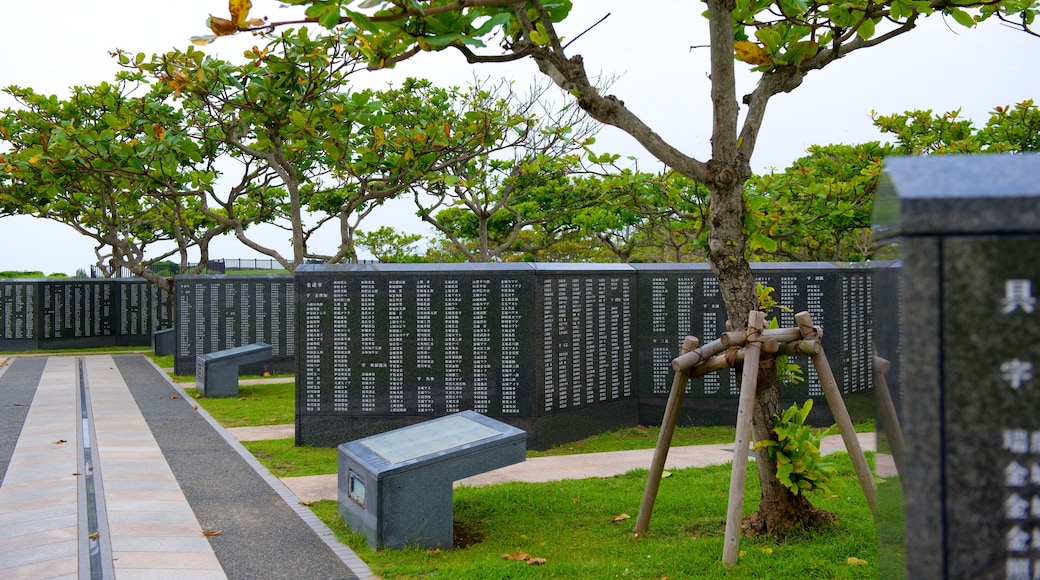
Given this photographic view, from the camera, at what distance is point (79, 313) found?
24.0m

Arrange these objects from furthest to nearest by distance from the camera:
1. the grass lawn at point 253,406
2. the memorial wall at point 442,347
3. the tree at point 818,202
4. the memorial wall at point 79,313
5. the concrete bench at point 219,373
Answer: the memorial wall at point 79,313 → the concrete bench at point 219,373 → the grass lawn at point 253,406 → the memorial wall at point 442,347 → the tree at point 818,202

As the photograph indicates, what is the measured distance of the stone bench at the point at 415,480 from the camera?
5621 mm

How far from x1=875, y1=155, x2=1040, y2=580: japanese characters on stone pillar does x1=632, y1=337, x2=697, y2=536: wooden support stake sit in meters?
3.68

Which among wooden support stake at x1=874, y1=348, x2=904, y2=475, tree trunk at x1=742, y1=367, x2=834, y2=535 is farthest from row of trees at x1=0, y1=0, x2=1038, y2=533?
wooden support stake at x1=874, y1=348, x2=904, y2=475

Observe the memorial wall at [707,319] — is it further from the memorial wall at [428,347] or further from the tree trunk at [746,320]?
the tree trunk at [746,320]

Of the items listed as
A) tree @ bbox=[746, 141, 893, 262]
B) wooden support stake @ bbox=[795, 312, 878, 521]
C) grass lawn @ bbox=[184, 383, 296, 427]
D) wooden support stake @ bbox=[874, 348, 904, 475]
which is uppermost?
tree @ bbox=[746, 141, 893, 262]

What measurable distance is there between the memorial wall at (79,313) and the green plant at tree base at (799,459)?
23325 millimetres

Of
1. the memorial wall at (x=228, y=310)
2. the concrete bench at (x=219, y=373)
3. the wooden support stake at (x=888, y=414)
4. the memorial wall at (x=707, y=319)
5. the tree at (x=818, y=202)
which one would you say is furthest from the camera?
the memorial wall at (x=228, y=310)

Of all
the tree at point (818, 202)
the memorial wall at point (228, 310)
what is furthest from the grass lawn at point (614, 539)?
the memorial wall at point (228, 310)

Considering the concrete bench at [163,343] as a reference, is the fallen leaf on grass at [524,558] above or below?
below

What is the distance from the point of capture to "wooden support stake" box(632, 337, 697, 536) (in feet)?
18.3

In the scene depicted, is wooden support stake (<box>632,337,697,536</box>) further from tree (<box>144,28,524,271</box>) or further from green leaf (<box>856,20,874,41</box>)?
tree (<box>144,28,524,271</box>)

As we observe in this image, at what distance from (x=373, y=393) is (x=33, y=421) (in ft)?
16.3

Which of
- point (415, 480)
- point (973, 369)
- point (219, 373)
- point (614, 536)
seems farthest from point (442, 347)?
point (973, 369)
